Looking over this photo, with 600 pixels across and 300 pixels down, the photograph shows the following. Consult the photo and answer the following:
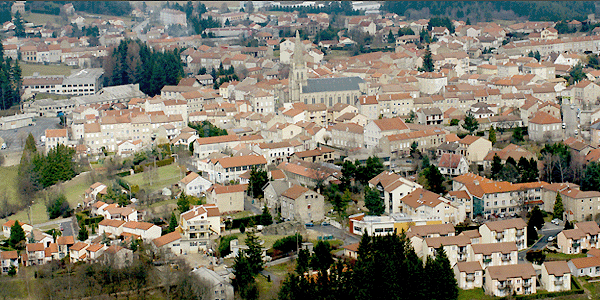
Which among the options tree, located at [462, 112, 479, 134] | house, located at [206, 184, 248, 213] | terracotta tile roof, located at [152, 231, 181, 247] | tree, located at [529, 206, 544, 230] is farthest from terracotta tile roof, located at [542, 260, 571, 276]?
tree, located at [462, 112, 479, 134]

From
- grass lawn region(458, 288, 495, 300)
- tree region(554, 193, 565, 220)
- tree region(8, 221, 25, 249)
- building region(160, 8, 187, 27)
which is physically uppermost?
tree region(554, 193, 565, 220)

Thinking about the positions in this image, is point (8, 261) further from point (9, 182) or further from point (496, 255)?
point (496, 255)

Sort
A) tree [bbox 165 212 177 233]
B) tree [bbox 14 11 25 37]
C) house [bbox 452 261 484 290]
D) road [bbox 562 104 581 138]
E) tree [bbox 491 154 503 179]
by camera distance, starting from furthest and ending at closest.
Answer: tree [bbox 14 11 25 37] → road [bbox 562 104 581 138] → tree [bbox 491 154 503 179] → tree [bbox 165 212 177 233] → house [bbox 452 261 484 290]

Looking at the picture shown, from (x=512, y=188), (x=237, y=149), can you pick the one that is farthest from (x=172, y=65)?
(x=512, y=188)

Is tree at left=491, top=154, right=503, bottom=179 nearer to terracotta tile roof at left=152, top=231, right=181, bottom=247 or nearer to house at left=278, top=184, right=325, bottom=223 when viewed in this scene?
house at left=278, top=184, right=325, bottom=223

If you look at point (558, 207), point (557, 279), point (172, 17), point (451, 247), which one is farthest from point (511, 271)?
point (172, 17)

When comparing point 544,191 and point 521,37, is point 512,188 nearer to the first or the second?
point 544,191
